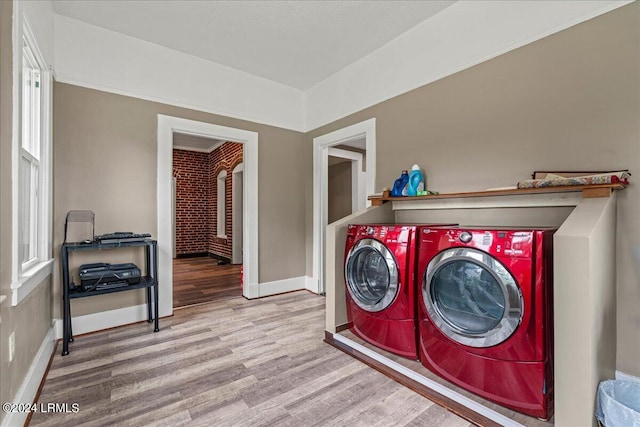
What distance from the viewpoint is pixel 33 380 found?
171 cm

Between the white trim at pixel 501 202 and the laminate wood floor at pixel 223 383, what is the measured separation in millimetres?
1370

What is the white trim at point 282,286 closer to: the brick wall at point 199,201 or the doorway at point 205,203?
the doorway at point 205,203

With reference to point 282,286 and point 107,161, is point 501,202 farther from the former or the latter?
point 107,161

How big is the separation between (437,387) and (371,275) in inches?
33.1

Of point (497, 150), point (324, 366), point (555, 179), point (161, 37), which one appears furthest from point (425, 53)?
point (324, 366)

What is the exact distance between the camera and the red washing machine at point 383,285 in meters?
2.01

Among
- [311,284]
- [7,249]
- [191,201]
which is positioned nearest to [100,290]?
[7,249]

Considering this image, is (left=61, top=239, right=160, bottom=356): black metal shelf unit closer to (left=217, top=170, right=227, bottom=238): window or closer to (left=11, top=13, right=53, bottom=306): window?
(left=11, top=13, right=53, bottom=306): window

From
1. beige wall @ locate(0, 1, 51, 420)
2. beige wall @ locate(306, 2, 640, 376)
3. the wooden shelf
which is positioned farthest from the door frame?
beige wall @ locate(0, 1, 51, 420)

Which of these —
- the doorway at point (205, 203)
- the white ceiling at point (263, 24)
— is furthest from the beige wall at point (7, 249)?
the doorway at point (205, 203)

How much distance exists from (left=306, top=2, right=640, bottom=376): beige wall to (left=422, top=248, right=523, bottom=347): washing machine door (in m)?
0.76

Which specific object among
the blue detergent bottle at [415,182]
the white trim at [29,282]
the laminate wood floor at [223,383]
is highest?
the blue detergent bottle at [415,182]

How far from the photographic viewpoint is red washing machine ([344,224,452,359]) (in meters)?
2.01

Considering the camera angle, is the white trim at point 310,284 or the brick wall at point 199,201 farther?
the brick wall at point 199,201
